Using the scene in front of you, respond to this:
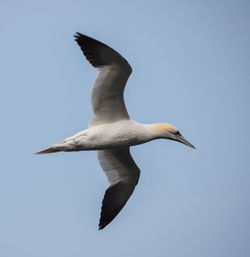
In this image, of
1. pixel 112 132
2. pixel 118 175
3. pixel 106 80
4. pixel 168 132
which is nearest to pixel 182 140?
pixel 168 132

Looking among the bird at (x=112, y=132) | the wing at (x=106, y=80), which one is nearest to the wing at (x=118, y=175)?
the bird at (x=112, y=132)

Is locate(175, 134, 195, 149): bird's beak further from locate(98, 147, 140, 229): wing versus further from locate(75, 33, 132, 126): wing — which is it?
locate(75, 33, 132, 126): wing

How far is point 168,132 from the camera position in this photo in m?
13.8

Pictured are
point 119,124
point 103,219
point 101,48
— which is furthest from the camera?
point 103,219

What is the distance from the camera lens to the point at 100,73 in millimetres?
12547

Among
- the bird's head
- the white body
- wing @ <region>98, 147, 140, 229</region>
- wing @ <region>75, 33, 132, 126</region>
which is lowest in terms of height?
wing @ <region>98, 147, 140, 229</region>

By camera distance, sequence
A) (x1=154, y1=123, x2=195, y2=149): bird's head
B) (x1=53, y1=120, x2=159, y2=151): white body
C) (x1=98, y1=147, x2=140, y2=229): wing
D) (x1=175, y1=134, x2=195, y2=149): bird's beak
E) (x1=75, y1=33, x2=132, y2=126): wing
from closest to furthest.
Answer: (x1=75, y1=33, x2=132, y2=126): wing → (x1=53, y1=120, x2=159, y2=151): white body → (x1=154, y1=123, x2=195, y2=149): bird's head → (x1=175, y1=134, x2=195, y2=149): bird's beak → (x1=98, y1=147, x2=140, y2=229): wing

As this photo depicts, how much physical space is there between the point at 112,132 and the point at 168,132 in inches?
58.8

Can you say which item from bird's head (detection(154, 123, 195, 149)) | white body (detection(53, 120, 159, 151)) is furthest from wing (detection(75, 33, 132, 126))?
bird's head (detection(154, 123, 195, 149))

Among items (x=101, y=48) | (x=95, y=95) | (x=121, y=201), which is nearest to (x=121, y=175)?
(x=121, y=201)

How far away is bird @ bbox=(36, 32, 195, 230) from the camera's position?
12422 mm

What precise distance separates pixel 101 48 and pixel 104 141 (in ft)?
7.09

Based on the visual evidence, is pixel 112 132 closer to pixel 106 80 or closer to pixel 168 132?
pixel 106 80

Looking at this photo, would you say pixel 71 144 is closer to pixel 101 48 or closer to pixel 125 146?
pixel 125 146
